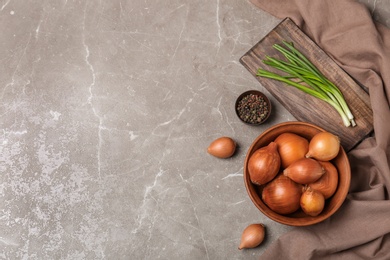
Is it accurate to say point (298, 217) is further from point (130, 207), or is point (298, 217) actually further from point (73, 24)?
point (73, 24)

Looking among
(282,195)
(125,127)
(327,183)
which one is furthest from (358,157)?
(125,127)

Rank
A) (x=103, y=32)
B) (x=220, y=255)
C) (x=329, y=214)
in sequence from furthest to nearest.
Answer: (x=103, y=32) < (x=220, y=255) < (x=329, y=214)

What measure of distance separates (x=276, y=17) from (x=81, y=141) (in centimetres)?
69

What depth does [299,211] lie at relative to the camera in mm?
1230

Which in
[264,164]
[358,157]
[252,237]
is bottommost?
[252,237]

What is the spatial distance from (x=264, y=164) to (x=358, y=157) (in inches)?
11.8

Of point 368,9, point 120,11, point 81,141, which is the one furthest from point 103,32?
point 368,9

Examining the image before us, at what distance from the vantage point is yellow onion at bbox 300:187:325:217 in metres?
1.14

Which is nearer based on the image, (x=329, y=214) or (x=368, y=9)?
(x=329, y=214)

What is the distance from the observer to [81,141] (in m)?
1.42

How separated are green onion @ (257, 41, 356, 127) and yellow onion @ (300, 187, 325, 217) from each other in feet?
0.86

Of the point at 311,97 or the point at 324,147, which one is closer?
the point at 324,147

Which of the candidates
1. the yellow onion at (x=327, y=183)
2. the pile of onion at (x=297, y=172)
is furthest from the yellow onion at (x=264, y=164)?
the yellow onion at (x=327, y=183)

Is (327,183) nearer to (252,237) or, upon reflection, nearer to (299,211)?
(299,211)
